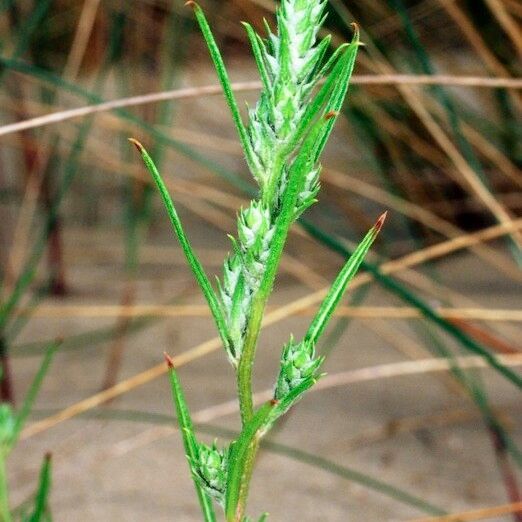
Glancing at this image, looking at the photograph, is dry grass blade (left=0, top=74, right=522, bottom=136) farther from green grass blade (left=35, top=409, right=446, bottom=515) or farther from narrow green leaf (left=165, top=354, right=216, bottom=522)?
narrow green leaf (left=165, top=354, right=216, bottom=522)

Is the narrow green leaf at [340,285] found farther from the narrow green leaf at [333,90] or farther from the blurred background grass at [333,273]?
the blurred background grass at [333,273]

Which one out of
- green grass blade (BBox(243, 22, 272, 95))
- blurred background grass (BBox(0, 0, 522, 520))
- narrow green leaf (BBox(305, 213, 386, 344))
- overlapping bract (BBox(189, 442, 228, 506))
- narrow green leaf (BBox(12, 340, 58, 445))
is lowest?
overlapping bract (BBox(189, 442, 228, 506))

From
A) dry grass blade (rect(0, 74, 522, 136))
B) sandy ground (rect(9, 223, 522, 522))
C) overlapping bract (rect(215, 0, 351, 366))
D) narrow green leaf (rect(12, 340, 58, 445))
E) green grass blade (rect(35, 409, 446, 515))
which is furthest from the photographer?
sandy ground (rect(9, 223, 522, 522))

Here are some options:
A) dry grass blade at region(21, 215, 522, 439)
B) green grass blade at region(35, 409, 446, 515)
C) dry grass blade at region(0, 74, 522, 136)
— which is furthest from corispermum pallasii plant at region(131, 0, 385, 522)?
dry grass blade at region(21, 215, 522, 439)

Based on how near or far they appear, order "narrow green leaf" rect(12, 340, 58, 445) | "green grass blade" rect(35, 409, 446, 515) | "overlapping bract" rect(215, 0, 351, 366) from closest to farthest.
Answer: "overlapping bract" rect(215, 0, 351, 366) → "narrow green leaf" rect(12, 340, 58, 445) → "green grass blade" rect(35, 409, 446, 515)

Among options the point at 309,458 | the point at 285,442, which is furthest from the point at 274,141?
the point at 285,442

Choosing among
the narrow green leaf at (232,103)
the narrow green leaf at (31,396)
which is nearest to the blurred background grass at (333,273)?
the narrow green leaf at (31,396)
